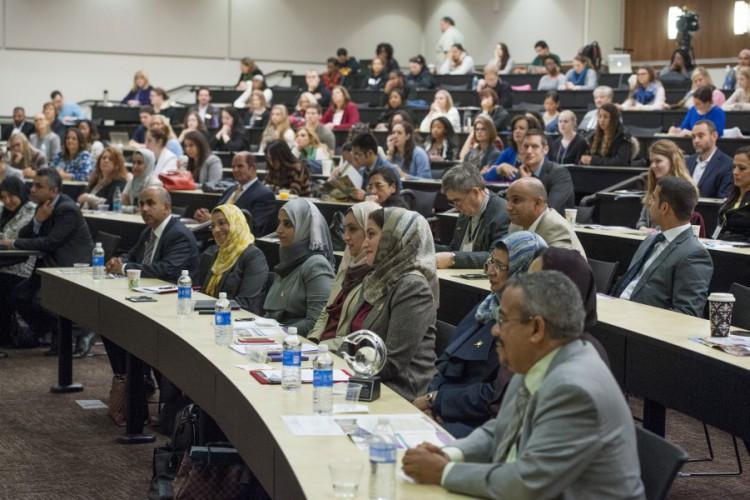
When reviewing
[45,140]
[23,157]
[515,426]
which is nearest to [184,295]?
[515,426]

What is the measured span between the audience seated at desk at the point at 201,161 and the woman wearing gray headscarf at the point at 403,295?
6.20 metres

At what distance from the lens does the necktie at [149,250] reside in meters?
6.73

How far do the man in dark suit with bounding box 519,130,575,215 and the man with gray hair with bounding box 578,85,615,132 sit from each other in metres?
3.73

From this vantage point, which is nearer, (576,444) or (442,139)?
(576,444)

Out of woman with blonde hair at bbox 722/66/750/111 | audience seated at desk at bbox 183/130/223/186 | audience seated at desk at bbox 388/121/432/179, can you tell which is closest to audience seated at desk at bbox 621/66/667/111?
woman with blonde hair at bbox 722/66/750/111

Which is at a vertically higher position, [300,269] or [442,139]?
[442,139]

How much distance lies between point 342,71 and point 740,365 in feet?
49.5

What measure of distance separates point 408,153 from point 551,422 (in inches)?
315

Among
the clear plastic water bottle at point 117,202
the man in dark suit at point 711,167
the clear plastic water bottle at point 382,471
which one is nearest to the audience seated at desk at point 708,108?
the man in dark suit at point 711,167

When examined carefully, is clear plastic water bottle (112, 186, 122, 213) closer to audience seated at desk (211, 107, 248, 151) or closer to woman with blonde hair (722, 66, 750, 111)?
audience seated at desk (211, 107, 248, 151)

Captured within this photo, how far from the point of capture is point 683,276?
4918mm

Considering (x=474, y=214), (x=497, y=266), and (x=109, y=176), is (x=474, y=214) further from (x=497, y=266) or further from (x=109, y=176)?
(x=109, y=176)

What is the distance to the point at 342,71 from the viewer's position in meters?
18.2

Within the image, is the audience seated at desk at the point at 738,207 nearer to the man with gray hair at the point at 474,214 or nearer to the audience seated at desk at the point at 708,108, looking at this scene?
the man with gray hair at the point at 474,214
